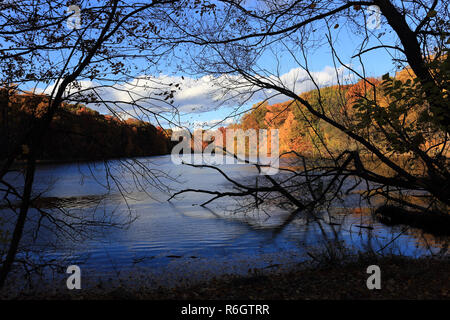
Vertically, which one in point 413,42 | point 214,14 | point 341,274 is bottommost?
point 341,274

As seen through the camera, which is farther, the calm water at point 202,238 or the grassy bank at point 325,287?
the calm water at point 202,238

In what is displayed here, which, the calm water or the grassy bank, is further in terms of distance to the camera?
the calm water

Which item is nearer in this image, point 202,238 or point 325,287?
point 325,287

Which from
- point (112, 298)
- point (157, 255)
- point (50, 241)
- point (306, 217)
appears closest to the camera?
point (112, 298)

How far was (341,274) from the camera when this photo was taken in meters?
6.40

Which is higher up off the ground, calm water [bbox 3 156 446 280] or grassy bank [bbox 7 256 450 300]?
grassy bank [bbox 7 256 450 300]

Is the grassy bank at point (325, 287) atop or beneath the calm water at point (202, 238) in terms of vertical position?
atop

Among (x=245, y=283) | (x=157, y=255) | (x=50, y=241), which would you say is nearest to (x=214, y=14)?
(x=245, y=283)

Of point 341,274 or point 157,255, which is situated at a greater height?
point 341,274

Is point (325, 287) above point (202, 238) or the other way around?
above

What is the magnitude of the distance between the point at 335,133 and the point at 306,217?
86.1 ft
